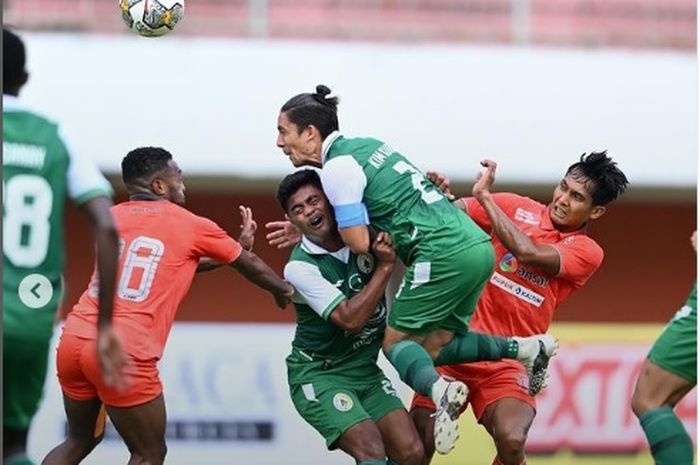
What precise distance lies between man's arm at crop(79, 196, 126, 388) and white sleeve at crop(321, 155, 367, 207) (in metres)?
1.55

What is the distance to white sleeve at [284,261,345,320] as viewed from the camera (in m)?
7.27

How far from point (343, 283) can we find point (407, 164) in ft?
2.07

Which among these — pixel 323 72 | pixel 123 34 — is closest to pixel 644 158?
pixel 323 72

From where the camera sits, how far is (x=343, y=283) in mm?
7457

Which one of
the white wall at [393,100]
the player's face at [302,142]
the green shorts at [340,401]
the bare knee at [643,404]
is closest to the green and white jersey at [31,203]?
the player's face at [302,142]

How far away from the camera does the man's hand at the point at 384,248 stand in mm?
7121

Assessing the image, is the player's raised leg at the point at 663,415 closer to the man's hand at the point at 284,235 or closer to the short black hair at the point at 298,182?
the short black hair at the point at 298,182

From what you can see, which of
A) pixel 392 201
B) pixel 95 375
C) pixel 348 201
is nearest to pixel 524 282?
pixel 392 201

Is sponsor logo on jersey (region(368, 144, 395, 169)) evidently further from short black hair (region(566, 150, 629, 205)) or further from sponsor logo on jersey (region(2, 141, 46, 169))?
sponsor logo on jersey (region(2, 141, 46, 169))

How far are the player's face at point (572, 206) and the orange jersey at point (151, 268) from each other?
65.5 inches

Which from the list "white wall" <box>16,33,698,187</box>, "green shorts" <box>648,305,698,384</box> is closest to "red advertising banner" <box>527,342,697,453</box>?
"white wall" <box>16,33,698,187</box>

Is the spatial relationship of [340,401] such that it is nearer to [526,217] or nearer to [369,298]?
[369,298]

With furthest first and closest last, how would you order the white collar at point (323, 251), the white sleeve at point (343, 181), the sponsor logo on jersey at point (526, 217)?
the sponsor logo on jersey at point (526, 217) < the white collar at point (323, 251) < the white sleeve at point (343, 181)

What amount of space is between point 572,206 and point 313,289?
1385 millimetres
